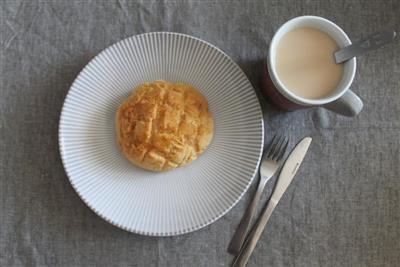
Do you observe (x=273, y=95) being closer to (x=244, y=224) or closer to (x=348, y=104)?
(x=348, y=104)

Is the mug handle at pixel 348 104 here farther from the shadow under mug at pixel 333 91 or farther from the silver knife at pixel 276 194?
the silver knife at pixel 276 194

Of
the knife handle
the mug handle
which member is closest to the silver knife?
the knife handle

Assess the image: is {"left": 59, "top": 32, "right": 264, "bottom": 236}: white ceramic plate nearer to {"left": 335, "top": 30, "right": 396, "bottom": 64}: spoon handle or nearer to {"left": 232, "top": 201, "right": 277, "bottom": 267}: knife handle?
{"left": 232, "top": 201, "right": 277, "bottom": 267}: knife handle

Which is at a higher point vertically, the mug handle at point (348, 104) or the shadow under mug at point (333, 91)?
the shadow under mug at point (333, 91)

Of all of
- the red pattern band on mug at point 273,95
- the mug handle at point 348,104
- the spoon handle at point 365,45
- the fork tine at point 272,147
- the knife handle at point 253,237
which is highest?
the spoon handle at point 365,45

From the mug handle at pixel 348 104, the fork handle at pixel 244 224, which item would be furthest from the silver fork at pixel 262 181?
the mug handle at pixel 348 104
